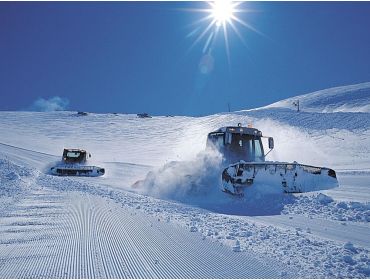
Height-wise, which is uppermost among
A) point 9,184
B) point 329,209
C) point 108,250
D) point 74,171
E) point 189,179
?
point 74,171

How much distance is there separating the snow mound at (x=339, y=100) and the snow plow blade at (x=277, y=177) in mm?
67729

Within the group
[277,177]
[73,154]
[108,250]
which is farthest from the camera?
[73,154]

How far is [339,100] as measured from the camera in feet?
297

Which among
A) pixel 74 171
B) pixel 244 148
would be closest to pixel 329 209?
pixel 244 148

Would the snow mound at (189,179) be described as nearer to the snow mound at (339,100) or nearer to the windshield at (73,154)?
the windshield at (73,154)

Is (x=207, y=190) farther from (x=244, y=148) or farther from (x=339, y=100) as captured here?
(x=339, y=100)

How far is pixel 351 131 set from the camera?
39.0 metres

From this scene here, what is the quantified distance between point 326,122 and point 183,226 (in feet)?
138

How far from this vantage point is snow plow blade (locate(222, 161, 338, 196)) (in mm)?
10547

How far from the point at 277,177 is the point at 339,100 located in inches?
3413

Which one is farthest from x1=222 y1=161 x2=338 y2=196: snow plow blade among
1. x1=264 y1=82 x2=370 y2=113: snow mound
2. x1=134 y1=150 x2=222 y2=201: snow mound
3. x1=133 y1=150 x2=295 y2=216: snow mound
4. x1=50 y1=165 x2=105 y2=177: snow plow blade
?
x1=264 y1=82 x2=370 y2=113: snow mound

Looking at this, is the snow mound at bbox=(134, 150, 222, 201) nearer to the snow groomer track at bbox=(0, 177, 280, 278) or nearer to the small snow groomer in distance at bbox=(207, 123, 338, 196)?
the small snow groomer in distance at bbox=(207, 123, 338, 196)

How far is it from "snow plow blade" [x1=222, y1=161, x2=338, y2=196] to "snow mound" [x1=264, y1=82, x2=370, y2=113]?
6773 centimetres

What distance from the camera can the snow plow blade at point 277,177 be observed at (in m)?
10.5
